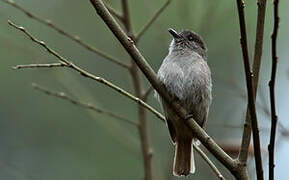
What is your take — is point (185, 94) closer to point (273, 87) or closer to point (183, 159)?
point (183, 159)

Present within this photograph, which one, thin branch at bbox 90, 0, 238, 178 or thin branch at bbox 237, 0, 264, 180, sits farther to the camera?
thin branch at bbox 90, 0, 238, 178

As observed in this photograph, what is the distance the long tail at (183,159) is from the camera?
425 cm

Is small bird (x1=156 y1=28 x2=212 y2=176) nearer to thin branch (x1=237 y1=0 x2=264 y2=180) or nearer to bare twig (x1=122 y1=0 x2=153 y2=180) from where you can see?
bare twig (x1=122 y1=0 x2=153 y2=180)

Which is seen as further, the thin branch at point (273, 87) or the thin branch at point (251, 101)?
the thin branch at point (251, 101)

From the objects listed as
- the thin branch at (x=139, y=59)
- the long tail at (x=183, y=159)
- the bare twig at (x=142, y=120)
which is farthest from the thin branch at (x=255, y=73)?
the long tail at (x=183, y=159)

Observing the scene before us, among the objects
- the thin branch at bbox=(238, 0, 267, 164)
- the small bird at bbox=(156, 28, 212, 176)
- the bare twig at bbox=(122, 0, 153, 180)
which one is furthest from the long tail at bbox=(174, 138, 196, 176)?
the thin branch at bbox=(238, 0, 267, 164)

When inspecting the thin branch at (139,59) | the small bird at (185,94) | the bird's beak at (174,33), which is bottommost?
the thin branch at (139,59)

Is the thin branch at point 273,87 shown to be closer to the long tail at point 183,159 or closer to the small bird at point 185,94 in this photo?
the small bird at point 185,94

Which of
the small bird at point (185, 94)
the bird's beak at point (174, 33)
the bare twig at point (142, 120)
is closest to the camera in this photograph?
the bare twig at point (142, 120)

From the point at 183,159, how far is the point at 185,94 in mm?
528

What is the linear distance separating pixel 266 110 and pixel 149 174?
3.65 feet

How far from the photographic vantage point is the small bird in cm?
409

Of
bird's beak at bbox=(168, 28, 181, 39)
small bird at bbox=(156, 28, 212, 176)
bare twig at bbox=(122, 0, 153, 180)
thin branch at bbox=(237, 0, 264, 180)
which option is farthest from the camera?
bird's beak at bbox=(168, 28, 181, 39)

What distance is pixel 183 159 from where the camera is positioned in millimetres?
4312
